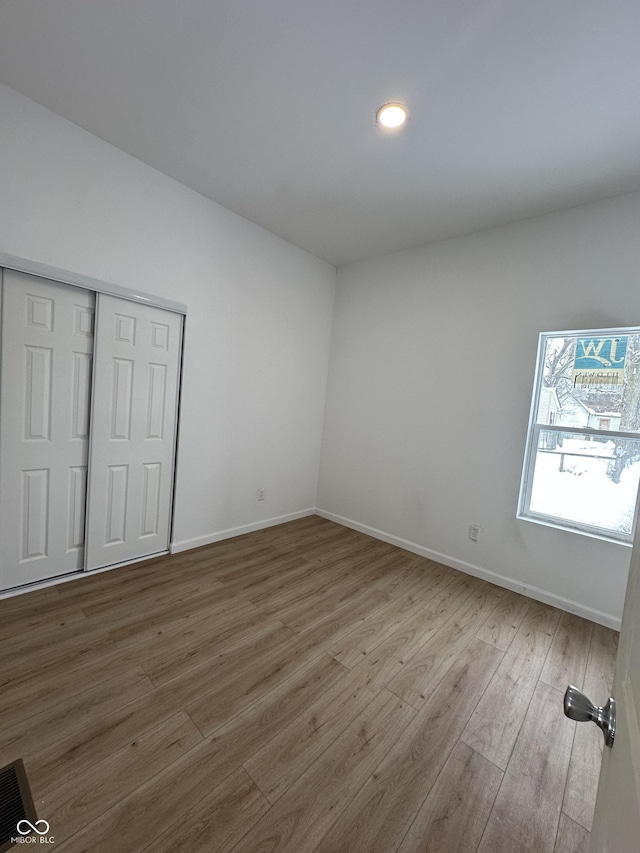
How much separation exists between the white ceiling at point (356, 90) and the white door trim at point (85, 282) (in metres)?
0.95

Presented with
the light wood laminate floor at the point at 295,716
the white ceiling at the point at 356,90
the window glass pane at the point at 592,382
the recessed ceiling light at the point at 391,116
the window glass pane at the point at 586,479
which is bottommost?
the light wood laminate floor at the point at 295,716

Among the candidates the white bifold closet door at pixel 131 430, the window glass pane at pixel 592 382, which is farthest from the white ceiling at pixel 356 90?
the white bifold closet door at pixel 131 430

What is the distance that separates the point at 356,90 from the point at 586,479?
296 cm

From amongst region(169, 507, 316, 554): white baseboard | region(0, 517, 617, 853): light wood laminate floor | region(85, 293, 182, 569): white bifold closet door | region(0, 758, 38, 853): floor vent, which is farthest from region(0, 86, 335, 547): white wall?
region(0, 758, 38, 853): floor vent

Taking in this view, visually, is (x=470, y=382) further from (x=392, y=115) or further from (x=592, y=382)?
(x=392, y=115)

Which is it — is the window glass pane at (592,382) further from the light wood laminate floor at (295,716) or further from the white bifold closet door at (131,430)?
the white bifold closet door at (131,430)

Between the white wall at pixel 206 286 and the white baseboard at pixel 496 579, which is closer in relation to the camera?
the white wall at pixel 206 286

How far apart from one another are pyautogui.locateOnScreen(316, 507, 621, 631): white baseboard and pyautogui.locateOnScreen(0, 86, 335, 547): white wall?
983 mm

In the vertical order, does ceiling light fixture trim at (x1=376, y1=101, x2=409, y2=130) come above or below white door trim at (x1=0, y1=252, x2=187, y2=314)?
above

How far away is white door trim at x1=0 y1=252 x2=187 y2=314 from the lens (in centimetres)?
207

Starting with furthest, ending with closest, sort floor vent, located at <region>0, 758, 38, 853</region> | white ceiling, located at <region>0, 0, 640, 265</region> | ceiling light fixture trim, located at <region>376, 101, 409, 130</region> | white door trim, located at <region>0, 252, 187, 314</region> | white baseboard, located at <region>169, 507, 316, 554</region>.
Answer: white baseboard, located at <region>169, 507, 316, 554</region> → white door trim, located at <region>0, 252, 187, 314</region> → ceiling light fixture trim, located at <region>376, 101, 409, 130</region> → white ceiling, located at <region>0, 0, 640, 265</region> → floor vent, located at <region>0, 758, 38, 853</region>

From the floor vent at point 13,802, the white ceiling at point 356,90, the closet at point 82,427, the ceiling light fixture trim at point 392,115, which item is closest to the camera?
the floor vent at point 13,802

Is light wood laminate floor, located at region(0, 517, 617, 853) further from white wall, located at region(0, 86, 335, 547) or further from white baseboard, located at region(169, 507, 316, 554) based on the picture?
white wall, located at region(0, 86, 335, 547)

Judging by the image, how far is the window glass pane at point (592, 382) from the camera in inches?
96.4
